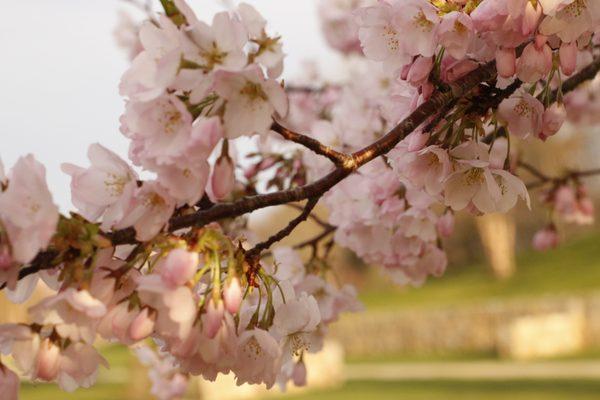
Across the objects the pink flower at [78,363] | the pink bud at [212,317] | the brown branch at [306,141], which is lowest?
the pink flower at [78,363]

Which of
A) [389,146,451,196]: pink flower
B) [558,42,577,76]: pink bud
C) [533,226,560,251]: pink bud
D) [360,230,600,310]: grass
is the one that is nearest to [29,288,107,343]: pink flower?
[389,146,451,196]: pink flower

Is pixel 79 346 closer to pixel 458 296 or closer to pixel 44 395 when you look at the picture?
pixel 44 395

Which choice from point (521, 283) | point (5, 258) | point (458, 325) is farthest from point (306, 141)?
point (521, 283)

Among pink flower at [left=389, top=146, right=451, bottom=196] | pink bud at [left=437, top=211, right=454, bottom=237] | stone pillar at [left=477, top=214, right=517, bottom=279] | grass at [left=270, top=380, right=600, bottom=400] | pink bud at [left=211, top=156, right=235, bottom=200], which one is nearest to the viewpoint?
pink bud at [left=211, top=156, right=235, bottom=200]

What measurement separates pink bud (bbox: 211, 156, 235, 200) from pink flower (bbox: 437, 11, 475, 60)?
36cm

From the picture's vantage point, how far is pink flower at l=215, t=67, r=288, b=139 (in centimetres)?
93

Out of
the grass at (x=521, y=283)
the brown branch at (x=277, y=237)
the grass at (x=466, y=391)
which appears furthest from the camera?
the grass at (x=521, y=283)

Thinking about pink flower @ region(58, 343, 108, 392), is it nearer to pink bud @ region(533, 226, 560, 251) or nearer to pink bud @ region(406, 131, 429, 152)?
pink bud @ region(406, 131, 429, 152)

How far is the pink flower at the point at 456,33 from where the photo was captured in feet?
3.64

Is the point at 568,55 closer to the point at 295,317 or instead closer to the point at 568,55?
the point at 568,55

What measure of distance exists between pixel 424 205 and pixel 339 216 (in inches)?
14.9

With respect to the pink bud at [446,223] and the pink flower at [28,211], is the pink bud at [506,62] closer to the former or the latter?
the pink flower at [28,211]

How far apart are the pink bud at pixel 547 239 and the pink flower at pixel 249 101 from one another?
2.48 m

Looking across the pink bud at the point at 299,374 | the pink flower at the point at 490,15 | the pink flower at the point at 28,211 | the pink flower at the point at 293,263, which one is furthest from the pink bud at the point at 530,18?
the pink bud at the point at 299,374
